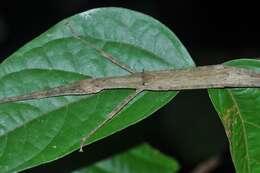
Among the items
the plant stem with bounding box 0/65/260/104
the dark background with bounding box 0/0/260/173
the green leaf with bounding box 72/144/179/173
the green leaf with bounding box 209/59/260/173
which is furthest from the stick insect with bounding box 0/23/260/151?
the dark background with bounding box 0/0/260/173

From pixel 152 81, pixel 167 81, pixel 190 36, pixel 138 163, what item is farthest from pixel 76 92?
pixel 190 36

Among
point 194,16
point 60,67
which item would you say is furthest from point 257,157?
point 194,16

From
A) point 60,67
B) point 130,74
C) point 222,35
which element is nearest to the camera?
point 60,67

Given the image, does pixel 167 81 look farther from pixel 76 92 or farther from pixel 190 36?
pixel 190 36

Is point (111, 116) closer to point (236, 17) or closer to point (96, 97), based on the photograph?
point (96, 97)

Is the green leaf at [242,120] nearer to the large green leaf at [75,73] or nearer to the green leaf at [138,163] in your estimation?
the large green leaf at [75,73]
